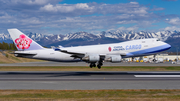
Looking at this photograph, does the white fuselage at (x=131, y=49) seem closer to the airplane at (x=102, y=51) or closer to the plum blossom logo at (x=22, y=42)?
the airplane at (x=102, y=51)

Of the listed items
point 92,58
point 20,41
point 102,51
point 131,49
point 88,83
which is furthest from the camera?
point 20,41

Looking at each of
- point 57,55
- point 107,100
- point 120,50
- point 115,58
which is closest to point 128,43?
point 120,50

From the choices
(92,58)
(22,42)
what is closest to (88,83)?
(92,58)

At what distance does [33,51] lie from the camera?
40531mm

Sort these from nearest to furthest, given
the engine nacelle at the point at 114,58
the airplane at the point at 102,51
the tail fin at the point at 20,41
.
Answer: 1. the engine nacelle at the point at 114,58
2. the airplane at the point at 102,51
3. the tail fin at the point at 20,41

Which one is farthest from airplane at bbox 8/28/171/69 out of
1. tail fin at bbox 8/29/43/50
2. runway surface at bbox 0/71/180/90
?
runway surface at bbox 0/71/180/90

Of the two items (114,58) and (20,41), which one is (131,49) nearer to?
(114,58)

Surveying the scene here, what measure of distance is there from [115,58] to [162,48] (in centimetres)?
1051

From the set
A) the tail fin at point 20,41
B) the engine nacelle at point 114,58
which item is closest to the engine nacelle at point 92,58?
the engine nacelle at point 114,58

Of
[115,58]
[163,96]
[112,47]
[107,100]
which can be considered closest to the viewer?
[107,100]

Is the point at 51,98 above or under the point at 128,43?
under

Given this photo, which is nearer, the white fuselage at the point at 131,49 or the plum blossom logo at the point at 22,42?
the white fuselage at the point at 131,49

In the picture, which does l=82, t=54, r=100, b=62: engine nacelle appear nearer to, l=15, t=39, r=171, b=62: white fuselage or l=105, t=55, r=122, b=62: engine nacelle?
l=105, t=55, r=122, b=62: engine nacelle

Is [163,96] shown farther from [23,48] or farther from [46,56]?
[23,48]
